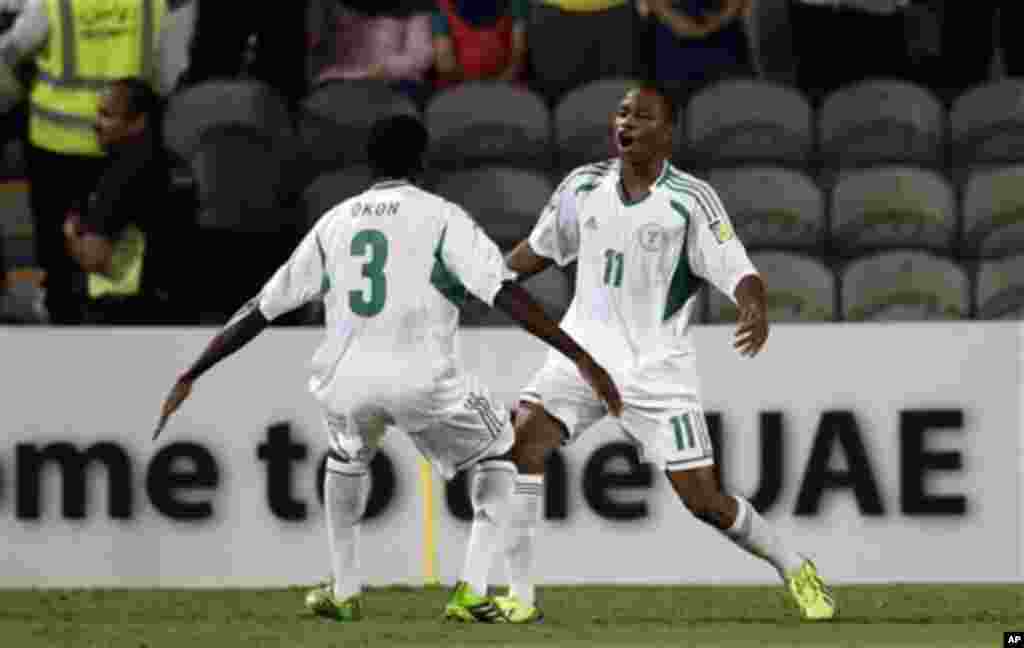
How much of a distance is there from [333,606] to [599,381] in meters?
1.27

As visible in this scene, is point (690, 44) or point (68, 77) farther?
point (690, 44)

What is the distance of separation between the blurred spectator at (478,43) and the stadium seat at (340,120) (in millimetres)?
360

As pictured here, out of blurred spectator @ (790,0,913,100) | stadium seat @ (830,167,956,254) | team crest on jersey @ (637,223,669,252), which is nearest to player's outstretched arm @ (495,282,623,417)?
team crest on jersey @ (637,223,669,252)

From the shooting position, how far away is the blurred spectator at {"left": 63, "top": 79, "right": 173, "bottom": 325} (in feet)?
42.1

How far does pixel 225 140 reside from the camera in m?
14.1

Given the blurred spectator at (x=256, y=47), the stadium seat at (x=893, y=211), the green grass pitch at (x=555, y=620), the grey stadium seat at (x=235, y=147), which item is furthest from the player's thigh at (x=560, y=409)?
the blurred spectator at (x=256, y=47)

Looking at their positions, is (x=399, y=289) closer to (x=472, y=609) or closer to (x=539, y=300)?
(x=472, y=609)

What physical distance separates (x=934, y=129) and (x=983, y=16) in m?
0.70

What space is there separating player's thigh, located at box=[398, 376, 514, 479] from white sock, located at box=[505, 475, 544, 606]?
198 millimetres

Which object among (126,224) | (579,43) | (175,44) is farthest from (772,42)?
(126,224)

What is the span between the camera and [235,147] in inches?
555

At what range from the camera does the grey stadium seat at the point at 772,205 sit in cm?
1409

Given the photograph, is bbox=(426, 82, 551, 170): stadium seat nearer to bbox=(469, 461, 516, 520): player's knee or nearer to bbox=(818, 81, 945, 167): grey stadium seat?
bbox=(818, 81, 945, 167): grey stadium seat

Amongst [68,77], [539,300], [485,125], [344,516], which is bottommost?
[344,516]
